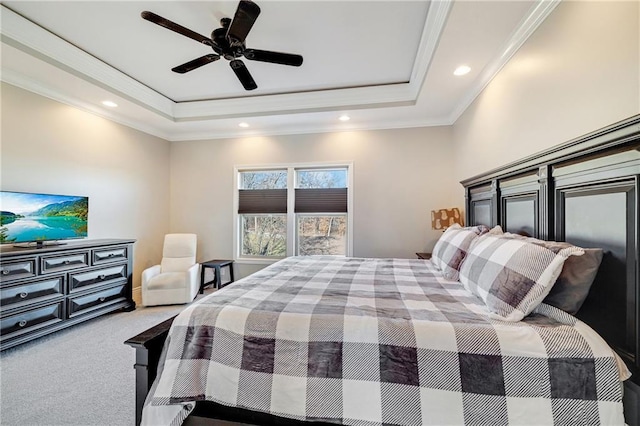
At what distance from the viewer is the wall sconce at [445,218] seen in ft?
11.1

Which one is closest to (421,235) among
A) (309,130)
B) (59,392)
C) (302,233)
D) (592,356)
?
(302,233)

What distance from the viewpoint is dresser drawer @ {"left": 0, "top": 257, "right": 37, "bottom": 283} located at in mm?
2311

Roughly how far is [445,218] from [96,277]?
4.42 metres

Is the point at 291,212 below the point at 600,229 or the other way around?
the other way around

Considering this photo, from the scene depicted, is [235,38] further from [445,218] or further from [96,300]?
[96,300]

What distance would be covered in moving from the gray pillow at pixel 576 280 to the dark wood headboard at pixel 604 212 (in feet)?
0.36

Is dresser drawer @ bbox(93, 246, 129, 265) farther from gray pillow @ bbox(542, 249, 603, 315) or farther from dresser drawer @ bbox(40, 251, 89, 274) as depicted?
gray pillow @ bbox(542, 249, 603, 315)

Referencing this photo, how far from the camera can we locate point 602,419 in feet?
3.08

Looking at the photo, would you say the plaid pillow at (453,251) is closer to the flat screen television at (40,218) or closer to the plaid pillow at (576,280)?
the plaid pillow at (576,280)

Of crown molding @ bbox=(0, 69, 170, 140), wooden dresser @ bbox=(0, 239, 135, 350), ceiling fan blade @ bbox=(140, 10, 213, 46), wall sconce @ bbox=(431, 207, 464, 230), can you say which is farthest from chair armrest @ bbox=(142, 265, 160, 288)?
wall sconce @ bbox=(431, 207, 464, 230)

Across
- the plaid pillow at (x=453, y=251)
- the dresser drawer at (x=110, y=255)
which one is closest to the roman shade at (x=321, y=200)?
the plaid pillow at (x=453, y=251)

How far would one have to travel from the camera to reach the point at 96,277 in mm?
3088

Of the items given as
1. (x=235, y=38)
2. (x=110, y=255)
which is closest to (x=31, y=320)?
(x=110, y=255)

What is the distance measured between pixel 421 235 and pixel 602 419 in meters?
3.01
